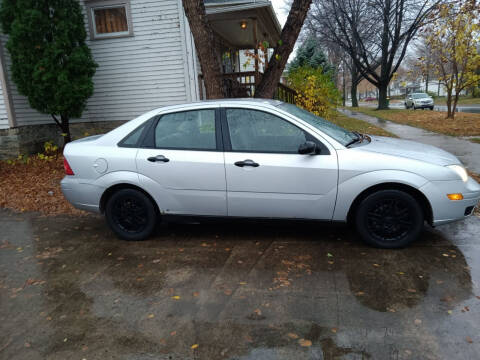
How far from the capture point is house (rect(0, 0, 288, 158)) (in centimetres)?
969

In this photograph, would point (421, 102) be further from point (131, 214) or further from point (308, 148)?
point (131, 214)

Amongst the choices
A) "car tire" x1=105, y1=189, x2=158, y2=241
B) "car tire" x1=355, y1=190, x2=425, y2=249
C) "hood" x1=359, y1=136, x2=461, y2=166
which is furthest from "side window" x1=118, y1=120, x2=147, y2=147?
"car tire" x1=355, y1=190, x2=425, y2=249

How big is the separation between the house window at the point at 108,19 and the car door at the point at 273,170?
7.43 m

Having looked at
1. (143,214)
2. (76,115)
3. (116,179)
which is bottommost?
(143,214)

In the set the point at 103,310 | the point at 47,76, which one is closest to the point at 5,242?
the point at 103,310

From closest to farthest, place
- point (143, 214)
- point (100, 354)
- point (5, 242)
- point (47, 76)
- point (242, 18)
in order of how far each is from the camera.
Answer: point (100, 354) → point (143, 214) → point (5, 242) → point (47, 76) → point (242, 18)

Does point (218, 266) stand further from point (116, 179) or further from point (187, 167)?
point (116, 179)

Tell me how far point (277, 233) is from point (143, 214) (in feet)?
5.38

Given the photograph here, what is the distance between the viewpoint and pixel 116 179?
4.52 metres

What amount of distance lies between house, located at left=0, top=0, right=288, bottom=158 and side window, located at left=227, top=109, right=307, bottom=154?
5.91 m

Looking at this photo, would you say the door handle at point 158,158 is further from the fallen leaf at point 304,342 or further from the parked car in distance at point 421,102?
the parked car in distance at point 421,102

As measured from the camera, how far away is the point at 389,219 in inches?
159

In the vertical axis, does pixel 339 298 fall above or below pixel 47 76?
below

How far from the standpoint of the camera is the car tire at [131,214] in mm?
4582
